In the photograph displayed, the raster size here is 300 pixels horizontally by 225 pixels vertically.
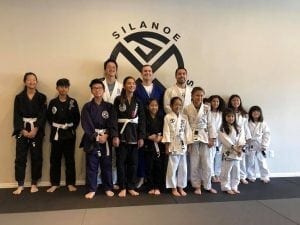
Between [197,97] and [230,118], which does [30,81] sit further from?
[230,118]

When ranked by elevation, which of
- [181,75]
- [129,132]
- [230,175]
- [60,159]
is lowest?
[230,175]

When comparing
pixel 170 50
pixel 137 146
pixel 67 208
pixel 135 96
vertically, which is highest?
pixel 170 50

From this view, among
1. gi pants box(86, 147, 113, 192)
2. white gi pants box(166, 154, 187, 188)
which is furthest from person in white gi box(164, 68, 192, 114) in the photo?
gi pants box(86, 147, 113, 192)

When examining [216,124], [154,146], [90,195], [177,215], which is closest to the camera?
[177,215]

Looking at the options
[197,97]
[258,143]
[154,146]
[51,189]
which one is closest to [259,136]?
[258,143]

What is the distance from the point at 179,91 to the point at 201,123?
53cm

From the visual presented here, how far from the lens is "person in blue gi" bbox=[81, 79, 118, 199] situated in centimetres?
368

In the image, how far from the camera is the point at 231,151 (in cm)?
390

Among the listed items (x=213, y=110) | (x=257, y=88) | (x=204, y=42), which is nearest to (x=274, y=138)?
(x=257, y=88)

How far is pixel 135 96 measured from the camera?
3.90m

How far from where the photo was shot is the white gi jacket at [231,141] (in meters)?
3.90

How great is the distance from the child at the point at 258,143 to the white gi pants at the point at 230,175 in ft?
2.05

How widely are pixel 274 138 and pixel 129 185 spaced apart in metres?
2.40

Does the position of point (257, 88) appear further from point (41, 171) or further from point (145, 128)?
point (41, 171)
